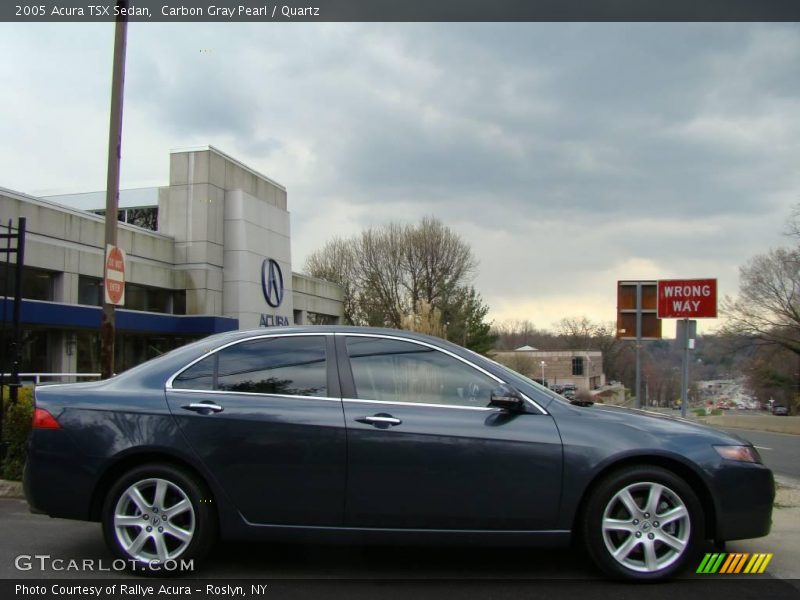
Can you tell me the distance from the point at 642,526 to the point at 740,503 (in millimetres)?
624

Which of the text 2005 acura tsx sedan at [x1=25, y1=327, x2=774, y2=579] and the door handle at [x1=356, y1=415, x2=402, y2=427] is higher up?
the door handle at [x1=356, y1=415, x2=402, y2=427]

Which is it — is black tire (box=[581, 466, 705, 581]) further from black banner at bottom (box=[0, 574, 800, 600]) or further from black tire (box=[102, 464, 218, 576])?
black tire (box=[102, 464, 218, 576])

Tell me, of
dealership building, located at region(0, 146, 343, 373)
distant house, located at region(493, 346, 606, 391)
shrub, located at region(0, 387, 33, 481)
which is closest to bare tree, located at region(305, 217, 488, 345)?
dealership building, located at region(0, 146, 343, 373)

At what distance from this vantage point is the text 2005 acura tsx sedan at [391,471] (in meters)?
4.16

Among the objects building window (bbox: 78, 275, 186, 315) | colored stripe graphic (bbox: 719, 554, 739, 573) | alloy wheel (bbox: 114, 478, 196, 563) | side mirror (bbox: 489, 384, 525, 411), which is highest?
building window (bbox: 78, 275, 186, 315)

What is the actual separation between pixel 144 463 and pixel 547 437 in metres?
2.49

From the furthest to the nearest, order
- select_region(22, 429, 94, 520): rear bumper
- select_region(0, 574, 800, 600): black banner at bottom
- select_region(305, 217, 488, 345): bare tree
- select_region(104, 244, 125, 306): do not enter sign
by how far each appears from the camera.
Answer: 1. select_region(305, 217, 488, 345): bare tree
2. select_region(104, 244, 125, 306): do not enter sign
3. select_region(22, 429, 94, 520): rear bumper
4. select_region(0, 574, 800, 600): black banner at bottom

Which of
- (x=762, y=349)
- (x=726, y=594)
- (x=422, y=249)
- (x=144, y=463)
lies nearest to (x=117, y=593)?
(x=144, y=463)

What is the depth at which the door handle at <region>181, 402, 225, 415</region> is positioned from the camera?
4306mm

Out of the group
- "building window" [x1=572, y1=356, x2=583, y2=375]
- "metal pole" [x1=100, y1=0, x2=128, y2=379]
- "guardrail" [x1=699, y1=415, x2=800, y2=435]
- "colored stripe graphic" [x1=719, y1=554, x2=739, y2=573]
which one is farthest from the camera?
"building window" [x1=572, y1=356, x2=583, y2=375]

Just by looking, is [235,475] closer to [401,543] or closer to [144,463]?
[144,463]

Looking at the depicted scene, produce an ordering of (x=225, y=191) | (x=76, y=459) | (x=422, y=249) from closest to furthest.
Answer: (x=76, y=459), (x=225, y=191), (x=422, y=249)

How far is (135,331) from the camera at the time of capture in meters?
24.0

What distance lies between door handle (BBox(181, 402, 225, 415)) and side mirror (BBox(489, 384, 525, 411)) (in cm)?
169
